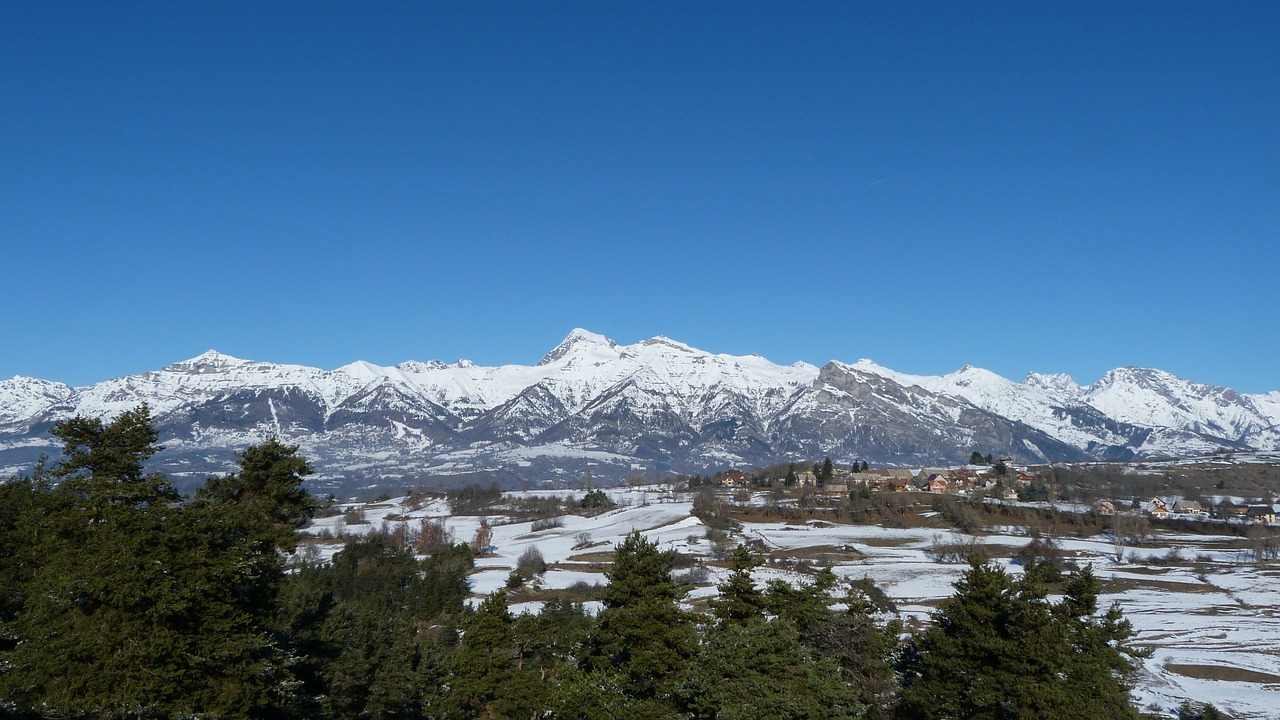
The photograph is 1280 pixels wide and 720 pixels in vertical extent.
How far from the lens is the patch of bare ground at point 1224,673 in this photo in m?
59.7

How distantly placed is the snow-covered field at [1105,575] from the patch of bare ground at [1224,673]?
0.25 ft

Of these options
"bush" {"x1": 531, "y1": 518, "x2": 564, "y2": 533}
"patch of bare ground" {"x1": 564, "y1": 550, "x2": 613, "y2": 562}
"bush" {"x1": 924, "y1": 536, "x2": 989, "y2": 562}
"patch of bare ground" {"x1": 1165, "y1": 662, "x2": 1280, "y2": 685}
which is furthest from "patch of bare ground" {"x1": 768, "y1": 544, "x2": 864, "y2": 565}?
"bush" {"x1": 531, "y1": 518, "x2": 564, "y2": 533}

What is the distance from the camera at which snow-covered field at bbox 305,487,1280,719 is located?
60938 mm

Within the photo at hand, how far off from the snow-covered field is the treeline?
1892 cm

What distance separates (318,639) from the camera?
3638cm

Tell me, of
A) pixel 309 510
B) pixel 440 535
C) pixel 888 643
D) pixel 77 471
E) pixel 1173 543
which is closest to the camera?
pixel 77 471

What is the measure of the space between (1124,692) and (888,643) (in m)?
8.66

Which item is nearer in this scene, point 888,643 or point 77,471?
point 77,471

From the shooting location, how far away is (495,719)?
94.1 feet

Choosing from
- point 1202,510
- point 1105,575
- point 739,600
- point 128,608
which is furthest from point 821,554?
point 128,608

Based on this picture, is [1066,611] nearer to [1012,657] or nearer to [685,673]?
[1012,657]

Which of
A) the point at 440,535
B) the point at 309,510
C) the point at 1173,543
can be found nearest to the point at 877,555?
the point at 1173,543

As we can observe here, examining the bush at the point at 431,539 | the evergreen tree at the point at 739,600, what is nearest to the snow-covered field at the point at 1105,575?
the bush at the point at 431,539

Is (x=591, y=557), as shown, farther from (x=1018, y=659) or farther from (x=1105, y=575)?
(x=1018, y=659)
